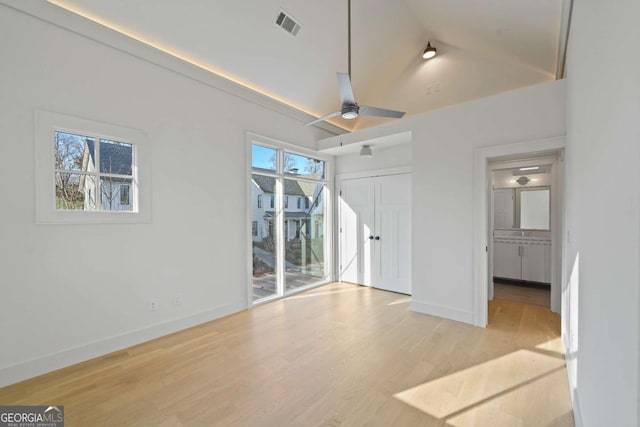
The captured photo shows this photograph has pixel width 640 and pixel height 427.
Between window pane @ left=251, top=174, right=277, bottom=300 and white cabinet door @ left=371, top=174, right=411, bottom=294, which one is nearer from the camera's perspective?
window pane @ left=251, top=174, right=277, bottom=300

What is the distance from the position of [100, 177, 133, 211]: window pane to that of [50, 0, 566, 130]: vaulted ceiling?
5.17 feet

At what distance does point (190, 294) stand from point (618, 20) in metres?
3.97

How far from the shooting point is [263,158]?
4312mm

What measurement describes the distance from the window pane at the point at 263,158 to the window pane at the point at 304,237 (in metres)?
0.41

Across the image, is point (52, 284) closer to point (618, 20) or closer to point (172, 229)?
point (172, 229)

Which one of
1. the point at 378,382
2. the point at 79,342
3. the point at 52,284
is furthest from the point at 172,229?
the point at 378,382

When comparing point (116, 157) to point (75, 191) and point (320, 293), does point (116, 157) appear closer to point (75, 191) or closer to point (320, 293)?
point (75, 191)

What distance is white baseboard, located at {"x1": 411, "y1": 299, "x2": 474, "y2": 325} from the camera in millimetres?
3396

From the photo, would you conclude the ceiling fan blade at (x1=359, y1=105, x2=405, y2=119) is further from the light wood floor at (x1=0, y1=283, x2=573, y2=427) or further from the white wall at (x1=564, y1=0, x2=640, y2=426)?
the light wood floor at (x1=0, y1=283, x2=573, y2=427)

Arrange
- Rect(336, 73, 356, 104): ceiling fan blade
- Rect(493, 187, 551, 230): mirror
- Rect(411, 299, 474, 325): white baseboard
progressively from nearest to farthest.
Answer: Rect(336, 73, 356, 104): ceiling fan blade < Rect(411, 299, 474, 325): white baseboard < Rect(493, 187, 551, 230): mirror

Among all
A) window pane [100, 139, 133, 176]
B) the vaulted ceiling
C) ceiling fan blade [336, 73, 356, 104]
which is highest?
the vaulted ceiling

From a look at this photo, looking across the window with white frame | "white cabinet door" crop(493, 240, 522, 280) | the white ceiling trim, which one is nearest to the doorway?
"white cabinet door" crop(493, 240, 522, 280)

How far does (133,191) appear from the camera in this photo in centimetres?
293
